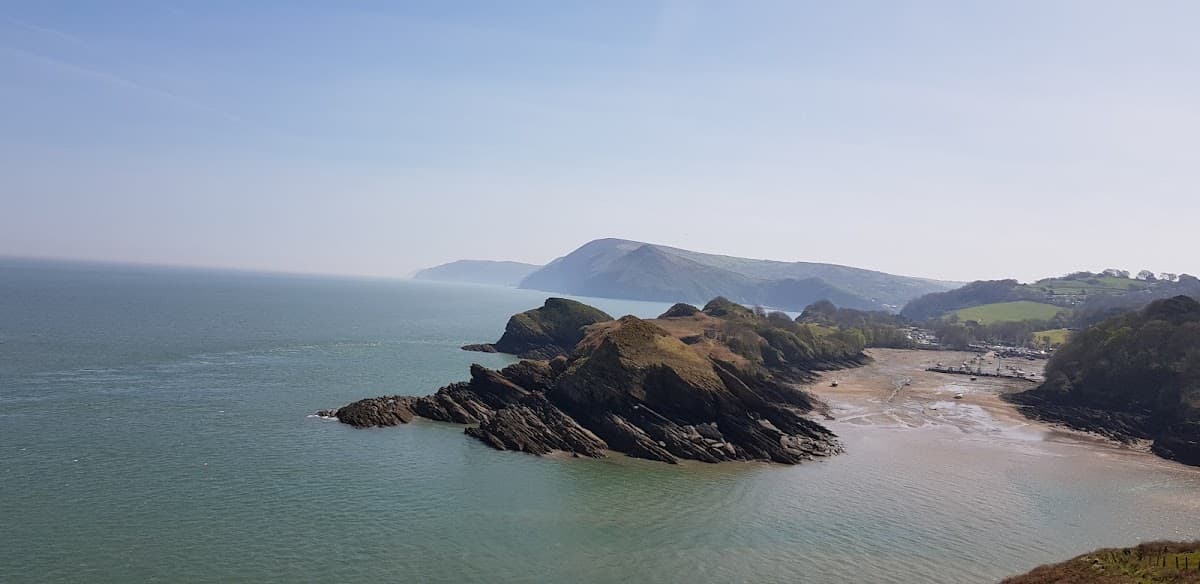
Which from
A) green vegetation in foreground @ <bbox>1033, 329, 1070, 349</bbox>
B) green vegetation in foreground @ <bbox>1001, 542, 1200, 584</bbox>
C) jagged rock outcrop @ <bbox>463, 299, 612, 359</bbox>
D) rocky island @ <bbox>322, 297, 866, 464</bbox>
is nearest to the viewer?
green vegetation in foreground @ <bbox>1001, 542, 1200, 584</bbox>

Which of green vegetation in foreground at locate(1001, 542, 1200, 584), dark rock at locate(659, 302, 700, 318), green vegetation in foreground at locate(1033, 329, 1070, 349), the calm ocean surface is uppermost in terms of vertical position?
dark rock at locate(659, 302, 700, 318)

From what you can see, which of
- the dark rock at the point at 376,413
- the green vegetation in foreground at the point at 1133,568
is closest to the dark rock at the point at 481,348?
the dark rock at the point at 376,413

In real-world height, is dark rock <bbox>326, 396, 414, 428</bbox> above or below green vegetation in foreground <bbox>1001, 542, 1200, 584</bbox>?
below

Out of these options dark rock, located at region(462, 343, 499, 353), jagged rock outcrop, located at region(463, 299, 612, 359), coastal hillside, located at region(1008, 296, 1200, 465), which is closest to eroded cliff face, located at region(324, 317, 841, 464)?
coastal hillside, located at region(1008, 296, 1200, 465)

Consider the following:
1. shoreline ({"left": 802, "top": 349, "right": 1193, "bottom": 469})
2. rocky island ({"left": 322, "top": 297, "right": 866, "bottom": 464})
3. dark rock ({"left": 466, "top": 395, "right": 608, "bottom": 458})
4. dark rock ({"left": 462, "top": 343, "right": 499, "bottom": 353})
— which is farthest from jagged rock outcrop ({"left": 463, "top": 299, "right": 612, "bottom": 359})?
dark rock ({"left": 466, "top": 395, "right": 608, "bottom": 458})

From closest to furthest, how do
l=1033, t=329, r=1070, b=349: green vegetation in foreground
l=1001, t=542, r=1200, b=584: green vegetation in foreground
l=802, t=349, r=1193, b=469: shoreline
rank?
l=1001, t=542, r=1200, b=584: green vegetation in foreground
l=802, t=349, r=1193, b=469: shoreline
l=1033, t=329, r=1070, b=349: green vegetation in foreground

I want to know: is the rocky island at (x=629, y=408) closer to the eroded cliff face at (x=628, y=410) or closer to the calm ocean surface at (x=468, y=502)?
the eroded cliff face at (x=628, y=410)

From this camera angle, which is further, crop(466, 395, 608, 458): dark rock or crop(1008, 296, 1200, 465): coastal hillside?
crop(1008, 296, 1200, 465): coastal hillside

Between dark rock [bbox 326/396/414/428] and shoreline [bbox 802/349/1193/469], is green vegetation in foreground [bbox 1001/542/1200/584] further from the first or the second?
dark rock [bbox 326/396/414/428]
